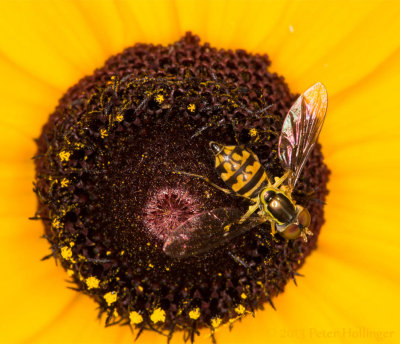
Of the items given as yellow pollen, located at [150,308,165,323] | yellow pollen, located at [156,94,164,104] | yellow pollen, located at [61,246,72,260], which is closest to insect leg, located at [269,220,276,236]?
yellow pollen, located at [150,308,165,323]

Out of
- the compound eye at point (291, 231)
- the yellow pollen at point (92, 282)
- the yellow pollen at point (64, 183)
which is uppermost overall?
the yellow pollen at point (64, 183)

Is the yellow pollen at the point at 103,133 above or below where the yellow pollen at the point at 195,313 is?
above

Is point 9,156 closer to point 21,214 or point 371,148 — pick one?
point 21,214

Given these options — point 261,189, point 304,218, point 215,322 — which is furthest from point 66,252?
point 304,218

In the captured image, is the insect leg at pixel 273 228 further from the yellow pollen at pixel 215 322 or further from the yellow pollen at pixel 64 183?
the yellow pollen at pixel 64 183

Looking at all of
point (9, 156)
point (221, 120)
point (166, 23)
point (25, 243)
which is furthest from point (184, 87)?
point (25, 243)

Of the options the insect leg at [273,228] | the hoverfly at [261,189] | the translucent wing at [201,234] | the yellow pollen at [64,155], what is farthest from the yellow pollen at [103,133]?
the insect leg at [273,228]

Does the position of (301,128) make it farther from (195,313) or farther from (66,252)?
(66,252)

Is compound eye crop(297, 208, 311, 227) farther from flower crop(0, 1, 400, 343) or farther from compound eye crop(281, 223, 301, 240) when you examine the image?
flower crop(0, 1, 400, 343)
